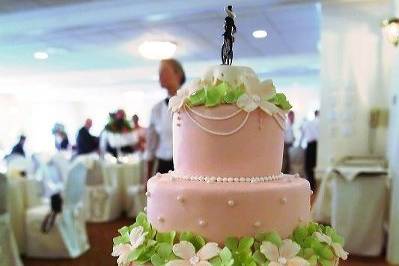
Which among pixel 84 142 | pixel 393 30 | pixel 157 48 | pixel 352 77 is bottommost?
pixel 84 142

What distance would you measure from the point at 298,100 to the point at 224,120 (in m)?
12.0

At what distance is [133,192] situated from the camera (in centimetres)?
518

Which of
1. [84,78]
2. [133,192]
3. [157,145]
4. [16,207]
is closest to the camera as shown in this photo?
[157,145]

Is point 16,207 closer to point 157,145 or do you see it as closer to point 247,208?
point 157,145

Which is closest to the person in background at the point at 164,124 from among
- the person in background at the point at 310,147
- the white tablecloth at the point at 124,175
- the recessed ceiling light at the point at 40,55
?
the white tablecloth at the point at 124,175

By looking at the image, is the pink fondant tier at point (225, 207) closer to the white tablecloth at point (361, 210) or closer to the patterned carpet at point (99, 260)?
the patterned carpet at point (99, 260)

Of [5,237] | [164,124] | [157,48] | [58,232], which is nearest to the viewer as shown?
[164,124]

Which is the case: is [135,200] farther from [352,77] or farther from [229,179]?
[229,179]

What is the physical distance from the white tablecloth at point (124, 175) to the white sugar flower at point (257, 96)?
4246mm

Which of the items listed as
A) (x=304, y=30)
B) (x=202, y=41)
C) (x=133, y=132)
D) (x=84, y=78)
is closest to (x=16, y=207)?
(x=133, y=132)

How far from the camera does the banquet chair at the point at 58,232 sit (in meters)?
3.49

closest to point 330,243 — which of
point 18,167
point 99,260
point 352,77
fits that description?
point 99,260

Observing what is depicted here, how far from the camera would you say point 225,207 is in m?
1.01

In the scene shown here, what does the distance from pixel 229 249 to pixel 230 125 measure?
32 centimetres
